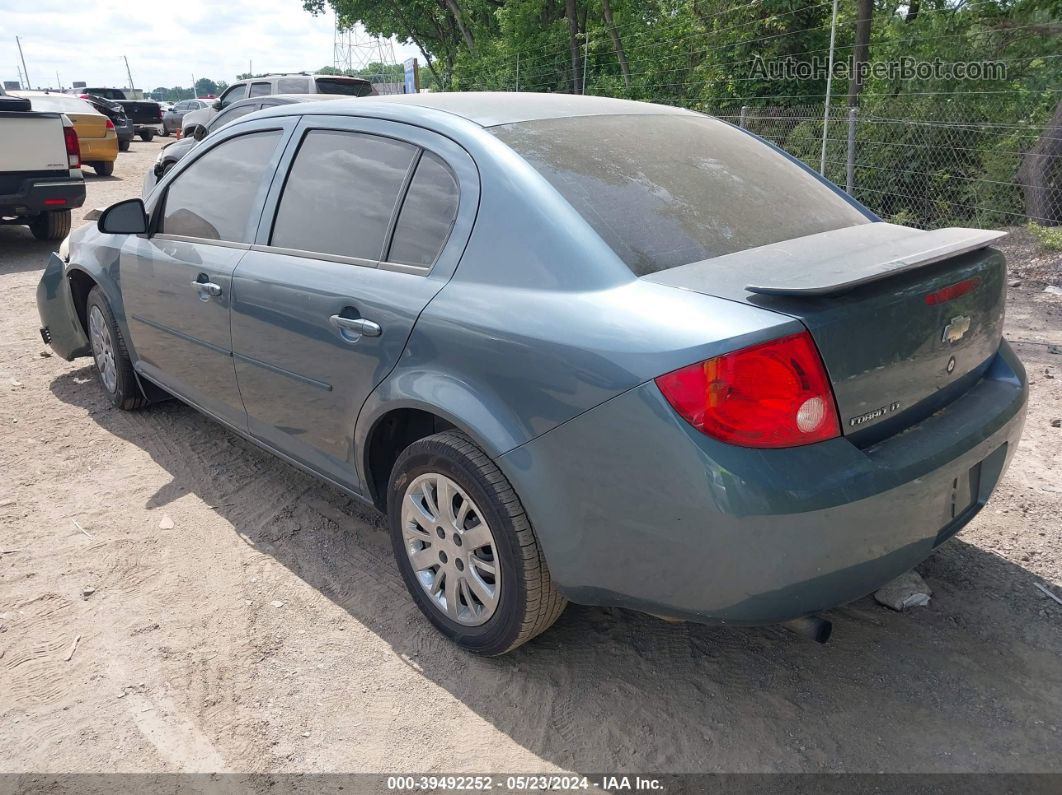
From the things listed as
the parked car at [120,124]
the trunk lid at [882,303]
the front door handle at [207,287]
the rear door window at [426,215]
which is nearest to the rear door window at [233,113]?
the front door handle at [207,287]

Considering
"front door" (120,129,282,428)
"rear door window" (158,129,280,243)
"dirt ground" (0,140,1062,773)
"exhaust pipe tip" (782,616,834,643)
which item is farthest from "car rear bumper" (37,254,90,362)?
"exhaust pipe tip" (782,616,834,643)

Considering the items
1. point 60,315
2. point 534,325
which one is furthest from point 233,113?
point 534,325

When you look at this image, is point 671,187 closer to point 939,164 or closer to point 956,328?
point 956,328

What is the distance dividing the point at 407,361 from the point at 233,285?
118 cm

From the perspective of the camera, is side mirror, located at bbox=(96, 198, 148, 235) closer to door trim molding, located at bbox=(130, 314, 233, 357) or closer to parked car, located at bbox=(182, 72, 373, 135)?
door trim molding, located at bbox=(130, 314, 233, 357)

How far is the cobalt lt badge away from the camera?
2.46 m

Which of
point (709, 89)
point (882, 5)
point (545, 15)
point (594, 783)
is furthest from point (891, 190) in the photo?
point (545, 15)

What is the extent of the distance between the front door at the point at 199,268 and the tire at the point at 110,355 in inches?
12.0

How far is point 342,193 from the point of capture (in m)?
3.19

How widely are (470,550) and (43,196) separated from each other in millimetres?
8980

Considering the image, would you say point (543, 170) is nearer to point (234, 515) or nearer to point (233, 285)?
point (233, 285)

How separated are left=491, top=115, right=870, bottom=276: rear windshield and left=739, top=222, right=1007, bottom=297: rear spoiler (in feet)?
0.31

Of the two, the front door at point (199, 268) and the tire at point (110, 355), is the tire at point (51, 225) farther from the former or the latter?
the front door at point (199, 268)

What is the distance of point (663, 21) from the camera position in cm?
2109
